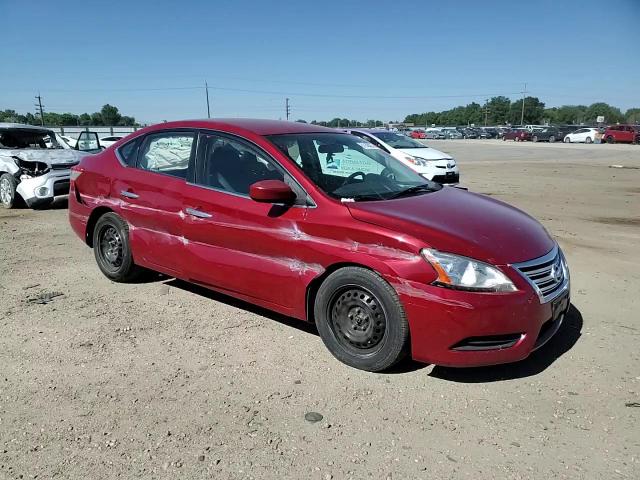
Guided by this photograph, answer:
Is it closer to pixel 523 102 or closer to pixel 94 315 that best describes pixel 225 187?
pixel 94 315

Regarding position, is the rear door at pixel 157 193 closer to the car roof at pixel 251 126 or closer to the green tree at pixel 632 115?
the car roof at pixel 251 126

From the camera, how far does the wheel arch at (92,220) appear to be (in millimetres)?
5355

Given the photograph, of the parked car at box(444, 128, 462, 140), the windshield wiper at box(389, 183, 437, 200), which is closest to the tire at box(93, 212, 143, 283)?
the windshield wiper at box(389, 183, 437, 200)

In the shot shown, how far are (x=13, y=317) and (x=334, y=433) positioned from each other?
3.13 meters

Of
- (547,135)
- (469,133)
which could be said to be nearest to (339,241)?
(547,135)

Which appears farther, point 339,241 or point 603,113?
point 603,113

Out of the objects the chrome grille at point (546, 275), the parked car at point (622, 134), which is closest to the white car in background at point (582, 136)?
the parked car at point (622, 134)

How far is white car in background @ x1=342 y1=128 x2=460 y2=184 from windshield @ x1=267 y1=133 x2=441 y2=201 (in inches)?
339

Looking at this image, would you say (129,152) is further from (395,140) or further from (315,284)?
(395,140)

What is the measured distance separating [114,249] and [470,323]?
3.68 meters

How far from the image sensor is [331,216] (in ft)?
11.8

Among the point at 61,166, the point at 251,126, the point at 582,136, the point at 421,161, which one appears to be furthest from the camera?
the point at 582,136

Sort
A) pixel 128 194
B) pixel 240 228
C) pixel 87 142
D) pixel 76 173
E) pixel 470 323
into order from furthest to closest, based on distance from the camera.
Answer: pixel 87 142
pixel 76 173
pixel 128 194
pixel 240 228
pixel 470 323

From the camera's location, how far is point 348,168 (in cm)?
438
